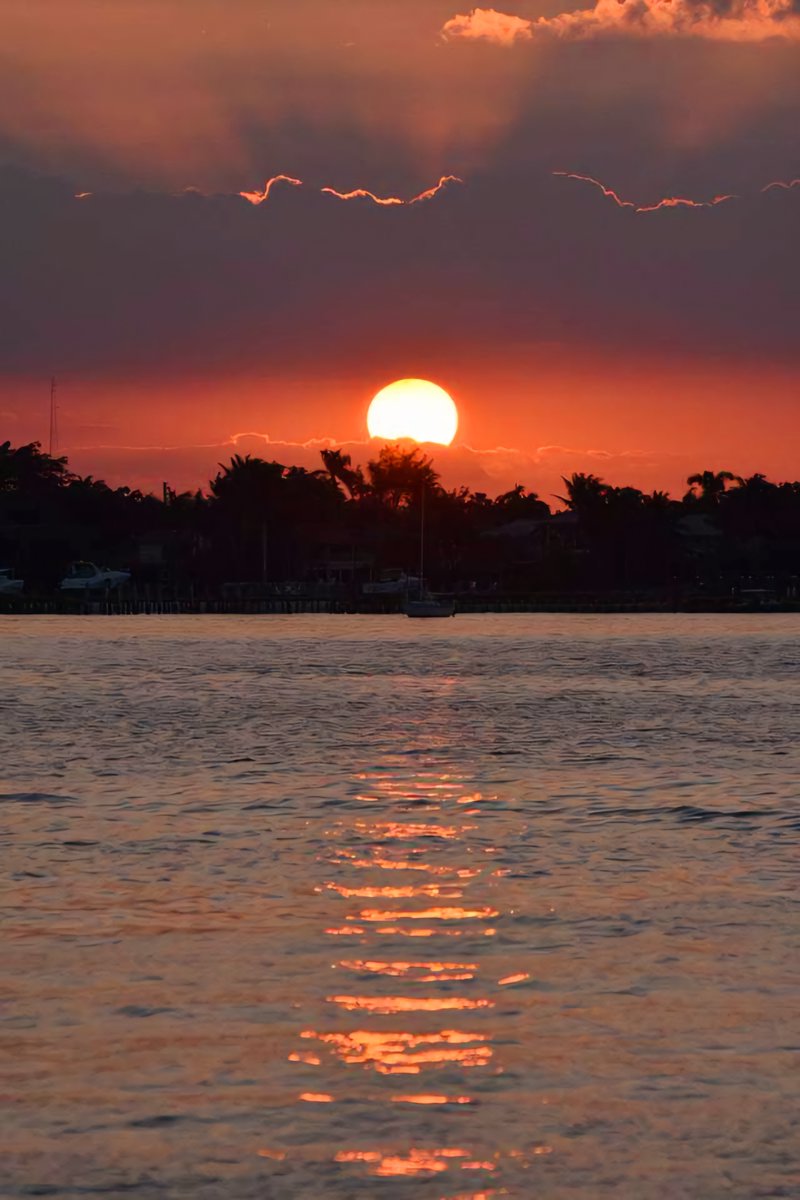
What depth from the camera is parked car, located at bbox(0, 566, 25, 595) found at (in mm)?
190125

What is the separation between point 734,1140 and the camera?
920 cm

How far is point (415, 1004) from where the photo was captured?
12.2m

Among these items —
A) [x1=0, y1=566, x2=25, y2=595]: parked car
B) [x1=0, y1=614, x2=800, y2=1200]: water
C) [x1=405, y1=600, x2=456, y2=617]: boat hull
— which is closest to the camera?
[x1=0, y1=614, x2=800, y2=1200]: water

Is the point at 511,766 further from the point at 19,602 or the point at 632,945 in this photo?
the point at 19,602

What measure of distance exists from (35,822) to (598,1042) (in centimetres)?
1369

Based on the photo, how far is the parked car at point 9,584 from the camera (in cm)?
19012

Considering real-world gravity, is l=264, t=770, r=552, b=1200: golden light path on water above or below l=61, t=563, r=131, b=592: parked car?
below

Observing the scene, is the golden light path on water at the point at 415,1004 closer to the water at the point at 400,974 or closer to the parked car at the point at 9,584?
the water at the point at 400,974

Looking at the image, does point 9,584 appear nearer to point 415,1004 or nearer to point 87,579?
point 87,579

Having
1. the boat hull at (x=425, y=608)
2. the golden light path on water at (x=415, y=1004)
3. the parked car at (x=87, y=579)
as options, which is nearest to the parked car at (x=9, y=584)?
the parked car at (x=87, y=579)

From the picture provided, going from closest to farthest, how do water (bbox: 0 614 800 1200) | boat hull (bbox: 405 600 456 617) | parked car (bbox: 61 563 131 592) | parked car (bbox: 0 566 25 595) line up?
water (bbox: 0 614 800 1200) → boat hull (bbox: 405 600 456 617) → parked car (bbox: 0 566 25 595) → parked car (bbox: 61 563 131 592)

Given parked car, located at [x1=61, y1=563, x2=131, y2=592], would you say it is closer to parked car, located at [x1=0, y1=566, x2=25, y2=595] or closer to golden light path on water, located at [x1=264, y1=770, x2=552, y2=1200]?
parked car, located at [x1=0, y1=566, x2=25, y2=595]

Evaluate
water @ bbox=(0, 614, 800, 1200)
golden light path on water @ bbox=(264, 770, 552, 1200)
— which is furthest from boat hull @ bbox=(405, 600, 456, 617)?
golden light path on water @ bbox=(264, 770, 552, 1200)

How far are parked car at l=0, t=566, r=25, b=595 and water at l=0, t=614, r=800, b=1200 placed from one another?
522 ft
